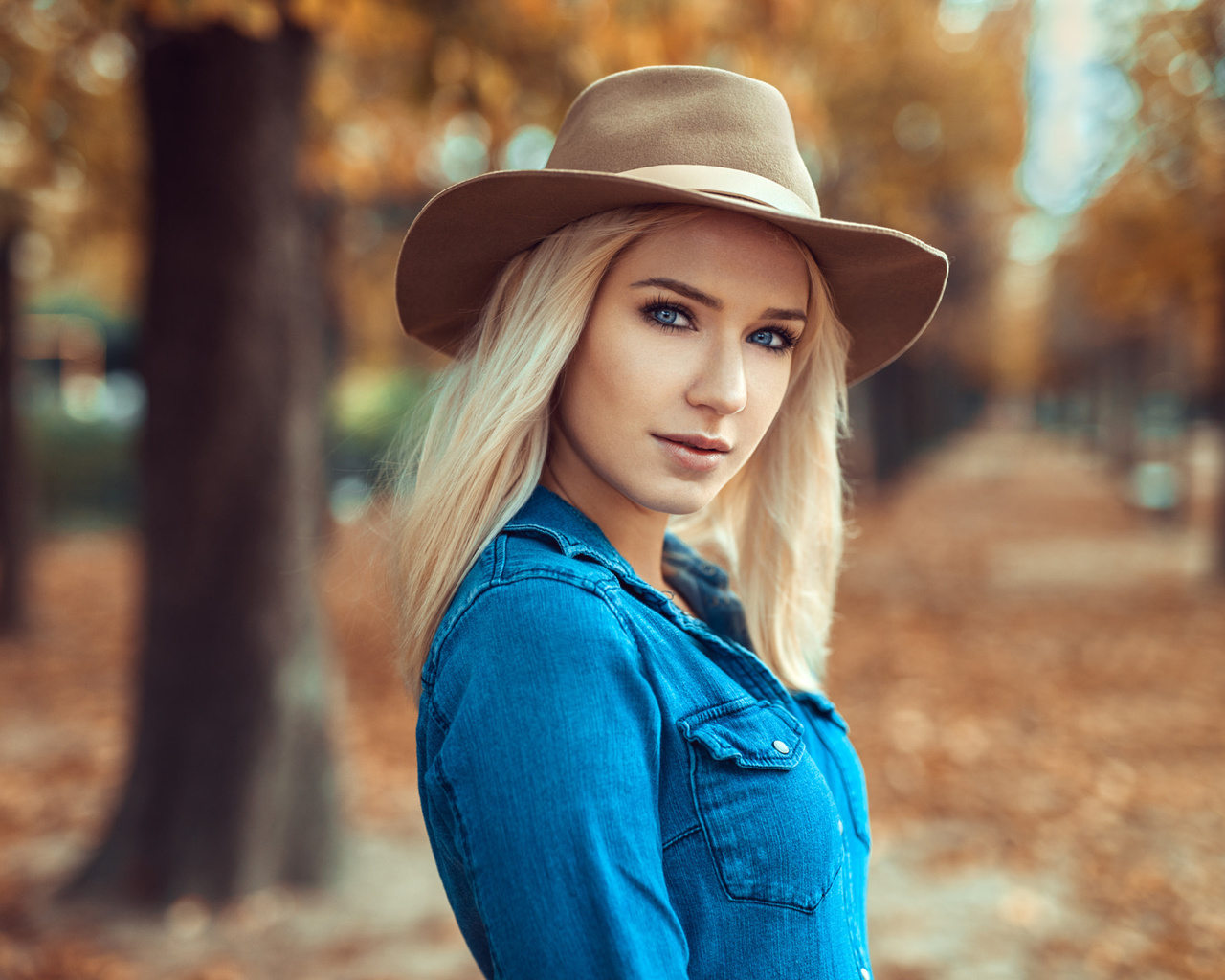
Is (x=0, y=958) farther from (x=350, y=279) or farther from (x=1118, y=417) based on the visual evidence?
(x=1118, y=417)

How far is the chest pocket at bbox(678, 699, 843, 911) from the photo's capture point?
115cm

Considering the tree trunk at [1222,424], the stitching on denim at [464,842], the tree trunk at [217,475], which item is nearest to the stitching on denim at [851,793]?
the stitching on denim at [464,842]

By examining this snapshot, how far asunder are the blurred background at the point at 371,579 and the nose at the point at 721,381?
535 mm

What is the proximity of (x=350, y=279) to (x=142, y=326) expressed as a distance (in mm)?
10747

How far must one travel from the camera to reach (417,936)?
3.91m

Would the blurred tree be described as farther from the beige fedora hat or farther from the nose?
the nose

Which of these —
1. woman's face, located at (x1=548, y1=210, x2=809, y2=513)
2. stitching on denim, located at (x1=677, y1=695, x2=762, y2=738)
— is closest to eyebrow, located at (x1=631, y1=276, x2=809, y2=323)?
woman's face, located at (x1=548, y1=210, x2=809, y2=513)

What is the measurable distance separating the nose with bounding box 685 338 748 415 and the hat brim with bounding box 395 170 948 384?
7.4 inches

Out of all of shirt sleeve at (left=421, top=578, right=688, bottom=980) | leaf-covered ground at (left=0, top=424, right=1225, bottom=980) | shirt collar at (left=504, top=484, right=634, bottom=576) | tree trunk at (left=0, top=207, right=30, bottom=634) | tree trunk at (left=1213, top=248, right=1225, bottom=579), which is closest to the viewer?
shirt sleeve at (left=421, top=578, right=688, bottom=980)

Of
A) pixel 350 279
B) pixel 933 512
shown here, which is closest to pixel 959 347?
pixel 933 512

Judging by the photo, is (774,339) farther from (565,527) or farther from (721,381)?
(565,527)

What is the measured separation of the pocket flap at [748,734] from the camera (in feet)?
3.80

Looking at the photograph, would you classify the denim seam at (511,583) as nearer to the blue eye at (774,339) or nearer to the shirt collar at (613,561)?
the shirt collar at (613,561)

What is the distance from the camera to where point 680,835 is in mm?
1135
